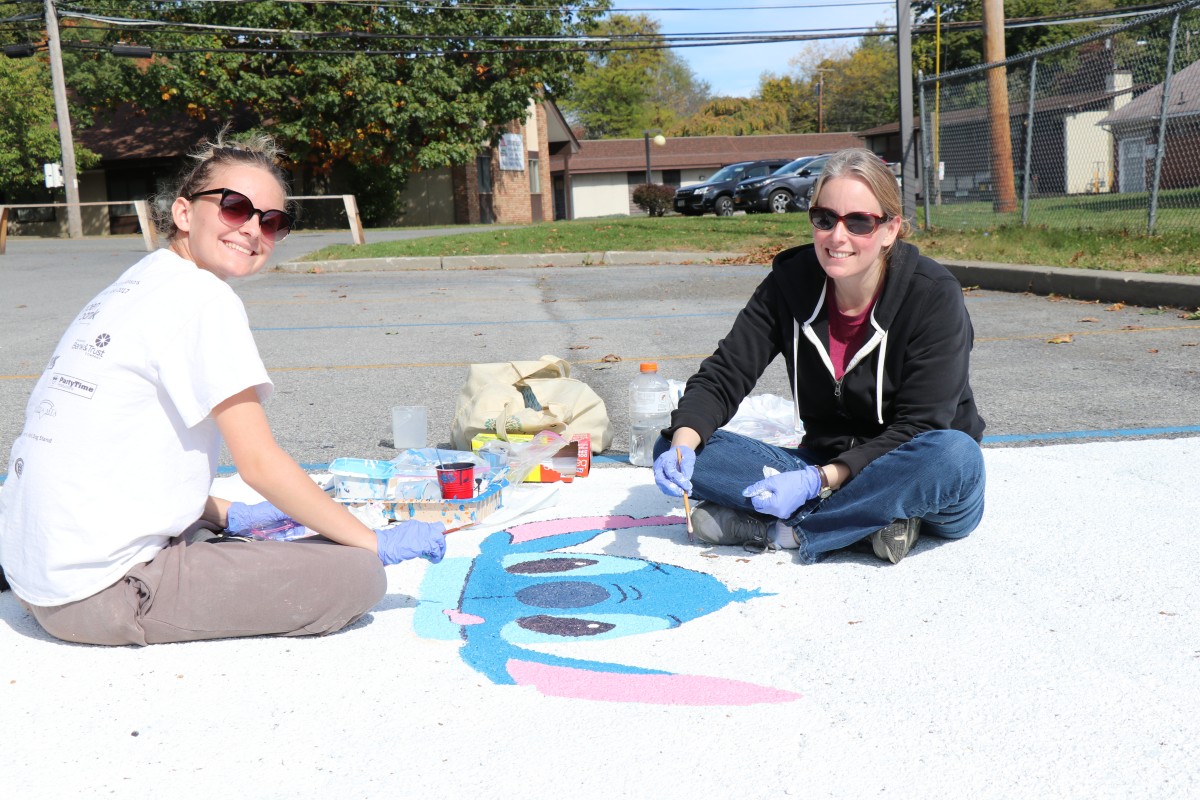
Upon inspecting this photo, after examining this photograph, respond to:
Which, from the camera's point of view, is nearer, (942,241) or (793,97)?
(942,241)

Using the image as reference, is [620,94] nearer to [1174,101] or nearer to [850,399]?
[1174,101]

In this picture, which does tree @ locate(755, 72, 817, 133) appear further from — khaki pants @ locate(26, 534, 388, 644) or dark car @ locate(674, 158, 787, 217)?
khaki pants @ locate(26, 534, 388, 644)

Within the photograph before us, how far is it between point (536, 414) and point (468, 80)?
28.5 meters

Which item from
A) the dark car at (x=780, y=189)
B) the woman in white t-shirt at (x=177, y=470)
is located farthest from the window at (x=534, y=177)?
the woman in white t-shirt at (x=177, y=470)

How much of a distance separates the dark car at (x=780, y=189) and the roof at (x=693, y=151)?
2476 centimetres

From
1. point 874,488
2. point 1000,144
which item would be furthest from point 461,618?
point 1000,144

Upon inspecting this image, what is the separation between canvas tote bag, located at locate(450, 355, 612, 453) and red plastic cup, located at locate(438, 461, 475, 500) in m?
0.75

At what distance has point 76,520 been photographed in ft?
8.59

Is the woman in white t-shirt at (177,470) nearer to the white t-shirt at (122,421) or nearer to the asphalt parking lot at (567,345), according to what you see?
the white t-shirt at (122,421)

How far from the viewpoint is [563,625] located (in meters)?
3.00

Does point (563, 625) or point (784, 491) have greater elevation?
point (784, 491)

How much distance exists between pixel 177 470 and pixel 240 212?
0.66 meters

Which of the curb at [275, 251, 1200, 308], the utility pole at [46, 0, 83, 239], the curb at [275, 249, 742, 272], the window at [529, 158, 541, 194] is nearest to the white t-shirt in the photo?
the curb at [275, 251, 1200, 308]

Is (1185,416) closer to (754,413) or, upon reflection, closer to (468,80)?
(754,413)
